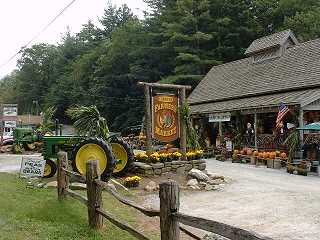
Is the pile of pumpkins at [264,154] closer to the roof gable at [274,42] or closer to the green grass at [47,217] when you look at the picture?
the roof gable at [274,42]

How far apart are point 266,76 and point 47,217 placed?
21253 mm

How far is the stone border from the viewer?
14.2 meters

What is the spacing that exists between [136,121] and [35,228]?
1699 inches

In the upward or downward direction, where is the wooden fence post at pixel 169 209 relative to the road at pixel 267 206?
upward

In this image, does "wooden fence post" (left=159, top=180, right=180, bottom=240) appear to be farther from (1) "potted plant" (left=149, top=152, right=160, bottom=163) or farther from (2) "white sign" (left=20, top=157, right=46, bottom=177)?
(1) "potted plant" (left=149, top=152, right=160, bottom=163)

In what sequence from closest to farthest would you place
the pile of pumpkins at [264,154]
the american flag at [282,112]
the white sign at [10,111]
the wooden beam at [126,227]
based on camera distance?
the wooden beam at [126,227]
the pile of pumpkins at [264,154]
the american flag at [282,112]
the white sign at [10,111]

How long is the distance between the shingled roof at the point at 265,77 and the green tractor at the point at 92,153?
11842mm

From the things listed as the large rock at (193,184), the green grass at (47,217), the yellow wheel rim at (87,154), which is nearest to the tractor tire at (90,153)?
the yellow wheel rim at (87,154)

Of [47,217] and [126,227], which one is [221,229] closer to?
[126,227]

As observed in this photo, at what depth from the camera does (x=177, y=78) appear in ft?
134

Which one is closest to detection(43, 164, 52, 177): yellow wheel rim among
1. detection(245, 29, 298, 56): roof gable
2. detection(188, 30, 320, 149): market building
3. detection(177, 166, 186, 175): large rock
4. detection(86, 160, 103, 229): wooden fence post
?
detection(177, 166, 186, 175): large rock

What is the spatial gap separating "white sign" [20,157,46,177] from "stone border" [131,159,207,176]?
2917 mm

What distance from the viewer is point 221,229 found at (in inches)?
171

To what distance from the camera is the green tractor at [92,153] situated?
12664 mm
